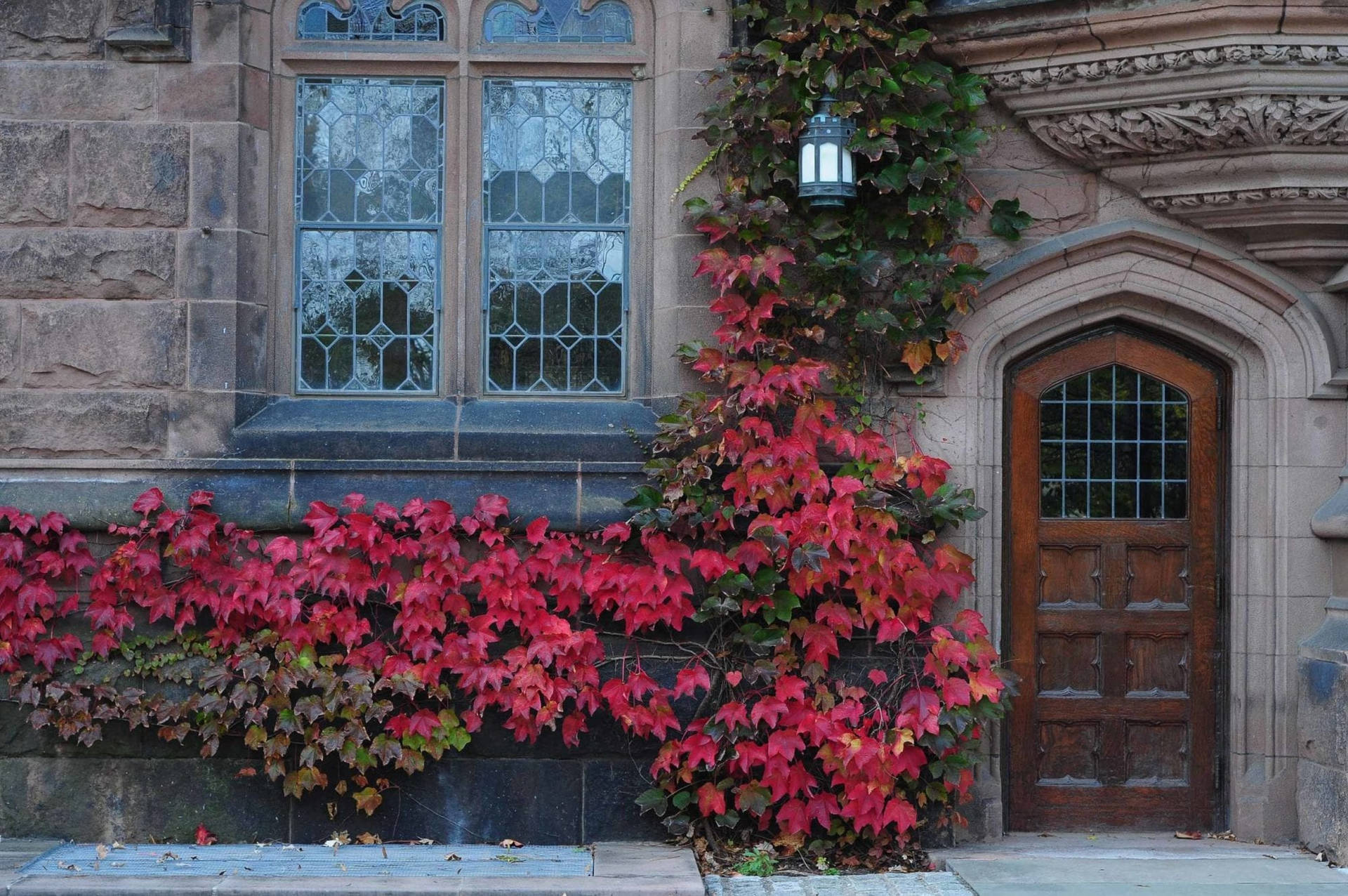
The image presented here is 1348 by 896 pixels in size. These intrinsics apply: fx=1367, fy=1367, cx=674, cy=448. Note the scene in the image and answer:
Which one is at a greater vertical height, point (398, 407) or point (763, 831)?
point (398, 407)

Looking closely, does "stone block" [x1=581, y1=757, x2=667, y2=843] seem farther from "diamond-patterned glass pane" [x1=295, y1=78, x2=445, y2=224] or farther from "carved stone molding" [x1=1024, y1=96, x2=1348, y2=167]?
"carved stone molding" [x1=1024, y1=96, x2=1348, y2=167]

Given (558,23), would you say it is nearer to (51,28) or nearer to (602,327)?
(602,327)

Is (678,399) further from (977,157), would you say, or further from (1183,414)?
(1183,414)

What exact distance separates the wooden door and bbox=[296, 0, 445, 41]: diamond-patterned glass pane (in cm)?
311

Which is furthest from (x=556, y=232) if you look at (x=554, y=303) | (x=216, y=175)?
(x=216, y=175)

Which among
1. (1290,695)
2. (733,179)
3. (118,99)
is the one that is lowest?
(1290,695)

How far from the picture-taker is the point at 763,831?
5.70 metres

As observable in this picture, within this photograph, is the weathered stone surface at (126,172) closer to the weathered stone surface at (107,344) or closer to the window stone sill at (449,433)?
the weathered stone surface at (107,344)

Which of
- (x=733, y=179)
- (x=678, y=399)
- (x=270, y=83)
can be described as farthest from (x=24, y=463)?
(x=733, y=179)

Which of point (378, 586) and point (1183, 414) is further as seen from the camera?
point (1183, 414)

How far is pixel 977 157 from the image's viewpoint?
592cm

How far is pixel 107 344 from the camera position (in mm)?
5812

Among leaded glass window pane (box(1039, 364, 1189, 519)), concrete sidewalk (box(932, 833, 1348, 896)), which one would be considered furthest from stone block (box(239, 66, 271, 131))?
concrete sidewalk (box(932, 833, 1348, 896))

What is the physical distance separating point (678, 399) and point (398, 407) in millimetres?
1239
